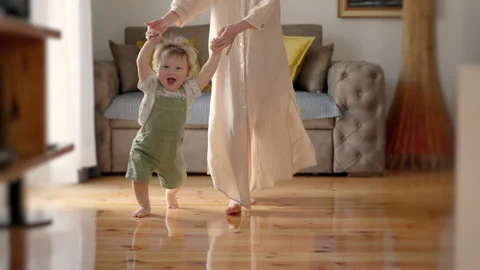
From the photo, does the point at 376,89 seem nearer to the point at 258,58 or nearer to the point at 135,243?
the point at 258,58

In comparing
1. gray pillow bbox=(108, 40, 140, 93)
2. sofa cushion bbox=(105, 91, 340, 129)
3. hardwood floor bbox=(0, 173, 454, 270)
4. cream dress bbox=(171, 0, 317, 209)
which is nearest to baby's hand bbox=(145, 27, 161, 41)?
cream dress bbox=(171, 0, 317, 209)

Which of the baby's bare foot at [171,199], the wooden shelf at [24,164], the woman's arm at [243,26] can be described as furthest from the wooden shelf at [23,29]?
the baby's bare foot at [171,199]

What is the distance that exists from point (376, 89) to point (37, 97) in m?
2.89

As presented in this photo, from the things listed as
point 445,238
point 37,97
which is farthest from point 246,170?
point 37,97

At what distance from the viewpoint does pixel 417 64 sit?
1209 mm

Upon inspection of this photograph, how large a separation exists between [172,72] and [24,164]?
1738mm

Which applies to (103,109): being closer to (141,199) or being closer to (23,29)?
(141,199)

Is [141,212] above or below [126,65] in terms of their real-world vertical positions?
below

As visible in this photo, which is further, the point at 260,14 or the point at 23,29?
the point at 260,14

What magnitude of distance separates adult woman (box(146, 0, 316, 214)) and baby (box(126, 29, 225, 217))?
100mm

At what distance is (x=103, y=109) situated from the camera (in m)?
3.93

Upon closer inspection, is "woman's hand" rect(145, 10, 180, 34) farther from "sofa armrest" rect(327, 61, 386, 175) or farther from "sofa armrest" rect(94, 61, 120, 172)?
"sofa armrest" rect(327, 61, 386, 175)

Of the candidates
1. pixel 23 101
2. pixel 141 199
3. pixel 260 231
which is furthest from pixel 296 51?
pixel 23 101

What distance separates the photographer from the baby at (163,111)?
2.84m
